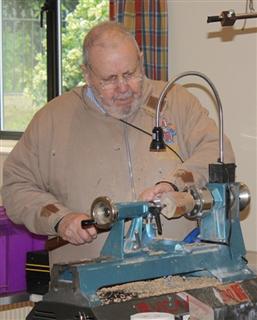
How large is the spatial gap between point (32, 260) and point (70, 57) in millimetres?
2023

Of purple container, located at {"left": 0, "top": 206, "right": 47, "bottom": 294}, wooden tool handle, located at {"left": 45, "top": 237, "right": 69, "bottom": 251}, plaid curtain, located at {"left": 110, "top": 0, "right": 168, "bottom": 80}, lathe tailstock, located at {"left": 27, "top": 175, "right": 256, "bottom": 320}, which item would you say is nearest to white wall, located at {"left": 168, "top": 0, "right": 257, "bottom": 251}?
plaid curtain, located at {"left": 110, "top": 0, "right": 168, "bottom": 80}

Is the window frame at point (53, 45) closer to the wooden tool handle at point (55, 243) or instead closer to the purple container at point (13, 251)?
the purple container at point (13, 251)

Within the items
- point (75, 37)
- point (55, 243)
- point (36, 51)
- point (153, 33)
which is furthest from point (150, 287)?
point (36, 51)

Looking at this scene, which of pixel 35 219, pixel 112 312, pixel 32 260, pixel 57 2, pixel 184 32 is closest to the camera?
pixel 112 312

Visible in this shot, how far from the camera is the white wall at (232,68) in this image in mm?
3098

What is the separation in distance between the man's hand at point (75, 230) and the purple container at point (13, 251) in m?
0.74

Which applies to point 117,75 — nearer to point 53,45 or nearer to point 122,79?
point 122,79

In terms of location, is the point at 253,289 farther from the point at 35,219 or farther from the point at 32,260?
the point at 32,260

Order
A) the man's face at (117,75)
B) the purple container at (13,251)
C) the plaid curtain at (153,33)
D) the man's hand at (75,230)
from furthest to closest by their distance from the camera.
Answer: the plaid curtain at (153,33), the purple container at (13,251), the man's face at (117,75), the man's hand at (75,230)

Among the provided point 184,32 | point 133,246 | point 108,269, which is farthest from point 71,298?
point 184,32

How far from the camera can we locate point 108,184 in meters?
2.35

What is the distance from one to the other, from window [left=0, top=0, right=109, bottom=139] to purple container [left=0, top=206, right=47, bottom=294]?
1777mm

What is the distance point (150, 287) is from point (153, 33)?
1.87 meters

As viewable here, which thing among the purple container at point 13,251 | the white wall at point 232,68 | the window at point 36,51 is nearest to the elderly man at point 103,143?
the purple container at point 13,251
